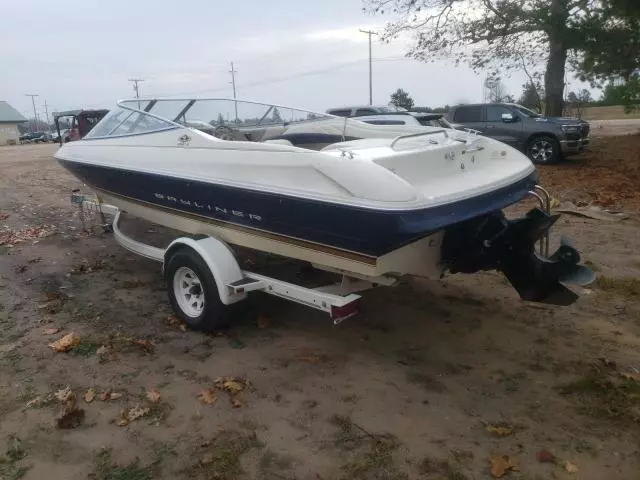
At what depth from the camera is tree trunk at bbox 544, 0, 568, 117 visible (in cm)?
1380

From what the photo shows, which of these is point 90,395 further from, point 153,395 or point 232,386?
point 232,386

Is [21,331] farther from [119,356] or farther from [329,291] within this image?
[329,291]

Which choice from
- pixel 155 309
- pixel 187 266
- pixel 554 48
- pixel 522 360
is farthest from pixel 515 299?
pixel 554 48

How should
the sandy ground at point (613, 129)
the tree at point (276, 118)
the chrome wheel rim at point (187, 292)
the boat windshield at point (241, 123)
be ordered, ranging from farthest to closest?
1. the sandy ground at point (613, 129)
2. the tree at point (276, 118)
3. the boat windshield at point (241, 123)
4. the chrome wheel rim at point (187, 292)

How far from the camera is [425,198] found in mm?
3594

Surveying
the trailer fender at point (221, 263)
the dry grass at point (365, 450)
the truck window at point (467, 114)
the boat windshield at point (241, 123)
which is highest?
the boat windshield at point (241, 123)

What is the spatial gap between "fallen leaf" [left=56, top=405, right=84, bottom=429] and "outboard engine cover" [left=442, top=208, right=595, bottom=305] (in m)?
2.73

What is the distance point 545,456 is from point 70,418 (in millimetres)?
2841

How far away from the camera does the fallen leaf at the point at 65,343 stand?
448cm

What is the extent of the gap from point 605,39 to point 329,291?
12.5 meters

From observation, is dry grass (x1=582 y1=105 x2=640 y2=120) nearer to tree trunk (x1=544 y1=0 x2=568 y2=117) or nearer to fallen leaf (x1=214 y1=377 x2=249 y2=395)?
tree trunk (x1=544 y1=0 x2=568 y2=117)

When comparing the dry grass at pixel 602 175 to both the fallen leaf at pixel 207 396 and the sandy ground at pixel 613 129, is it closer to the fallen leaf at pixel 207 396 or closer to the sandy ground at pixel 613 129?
the sandy ground at pixel 613 129

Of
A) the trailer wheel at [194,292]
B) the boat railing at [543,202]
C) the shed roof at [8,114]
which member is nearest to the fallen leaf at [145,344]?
the trailer wheel at [194,292]

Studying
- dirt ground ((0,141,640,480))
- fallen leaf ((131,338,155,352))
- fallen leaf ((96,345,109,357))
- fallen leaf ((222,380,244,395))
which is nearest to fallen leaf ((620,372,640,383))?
dirt ground ((0,141,640,480))
